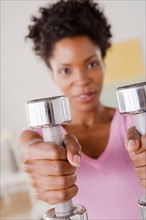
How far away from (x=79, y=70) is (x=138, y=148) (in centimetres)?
21

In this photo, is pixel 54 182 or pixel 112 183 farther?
pixel 112 183

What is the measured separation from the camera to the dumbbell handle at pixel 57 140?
22 centimetres

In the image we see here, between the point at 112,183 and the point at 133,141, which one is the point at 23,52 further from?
the point at 133,141

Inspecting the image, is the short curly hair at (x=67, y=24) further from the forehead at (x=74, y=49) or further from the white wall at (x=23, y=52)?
the white wall at (x=23, y=52)

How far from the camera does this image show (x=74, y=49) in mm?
418

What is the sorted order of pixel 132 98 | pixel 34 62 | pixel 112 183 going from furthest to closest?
1. pixel 34 62
2. pixel 112 183
3. pixel 132 98

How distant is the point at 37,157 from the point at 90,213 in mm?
150

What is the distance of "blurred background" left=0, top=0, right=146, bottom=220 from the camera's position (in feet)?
2.25

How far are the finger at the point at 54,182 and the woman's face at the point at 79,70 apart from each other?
153 millimetres

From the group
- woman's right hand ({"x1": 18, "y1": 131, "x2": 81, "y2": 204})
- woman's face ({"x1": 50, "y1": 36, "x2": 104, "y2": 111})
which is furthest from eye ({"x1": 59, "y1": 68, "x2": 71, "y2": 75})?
woman's right hand ({"x1": 18, "y1": 131, "x2": 81, "y2": 204})

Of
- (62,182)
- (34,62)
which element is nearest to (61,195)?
(62,182)

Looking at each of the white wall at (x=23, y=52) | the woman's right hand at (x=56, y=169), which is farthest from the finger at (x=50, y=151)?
the white wall at (x=23, y=52)

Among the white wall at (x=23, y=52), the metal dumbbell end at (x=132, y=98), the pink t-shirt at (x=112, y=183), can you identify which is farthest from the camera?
the white wall at (x=23, y=52)

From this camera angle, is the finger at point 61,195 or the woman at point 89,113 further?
the woman at point 89,113
